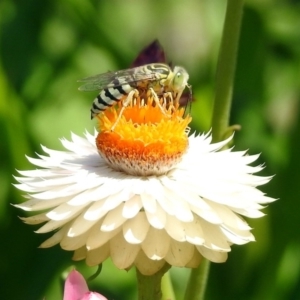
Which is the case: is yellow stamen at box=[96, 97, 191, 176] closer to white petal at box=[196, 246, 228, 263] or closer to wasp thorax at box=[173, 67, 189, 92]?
wasp thorax at box=[173, 67, 189, 92]

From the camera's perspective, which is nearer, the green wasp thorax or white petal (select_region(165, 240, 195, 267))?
white petal (select_region(165, 240, 195, 267))

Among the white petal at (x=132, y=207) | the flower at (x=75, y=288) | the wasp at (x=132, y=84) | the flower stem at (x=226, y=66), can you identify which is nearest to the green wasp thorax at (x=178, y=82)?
the wasp at (x=132, y=84)

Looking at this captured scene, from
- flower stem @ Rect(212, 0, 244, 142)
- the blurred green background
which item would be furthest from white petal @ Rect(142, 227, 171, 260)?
the blurred green background

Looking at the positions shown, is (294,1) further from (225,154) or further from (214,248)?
(214,248)

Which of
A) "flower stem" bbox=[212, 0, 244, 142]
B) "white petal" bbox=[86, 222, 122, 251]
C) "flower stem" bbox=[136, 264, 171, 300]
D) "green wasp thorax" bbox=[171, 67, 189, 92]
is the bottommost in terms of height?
Result: "flower stem" bbox=[136, 264, 171, 300]

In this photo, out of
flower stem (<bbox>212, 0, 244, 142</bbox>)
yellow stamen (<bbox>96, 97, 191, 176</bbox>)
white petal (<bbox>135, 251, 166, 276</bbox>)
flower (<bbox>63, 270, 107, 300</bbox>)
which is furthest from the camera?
flower stem (<bbox>212, 0, 244, 142</bbox>)

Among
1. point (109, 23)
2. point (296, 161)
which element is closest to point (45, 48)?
point (109, 23)

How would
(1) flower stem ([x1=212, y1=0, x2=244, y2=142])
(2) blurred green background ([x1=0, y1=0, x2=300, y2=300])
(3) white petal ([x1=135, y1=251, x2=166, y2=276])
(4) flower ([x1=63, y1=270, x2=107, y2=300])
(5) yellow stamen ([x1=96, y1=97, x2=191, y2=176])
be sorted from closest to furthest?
(4) flower ([x1=63, y1=270, x2=107, y2=300]) → (3) white petal ([x1=135, y1=251, x2=166, y2=276]) → (5) yellow stamen ([x1=96, y1=97, x2=191, y2=176]) → (1) flower stem ([x1=212, y1=0, x2=244, y2=142]) → (2) blurred green background ([x1=0, y1=0, x2=300, y2=300])

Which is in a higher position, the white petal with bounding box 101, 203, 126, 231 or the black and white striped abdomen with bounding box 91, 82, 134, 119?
the black and white striped abdomen with bounding box 91, 82, 134, 119
